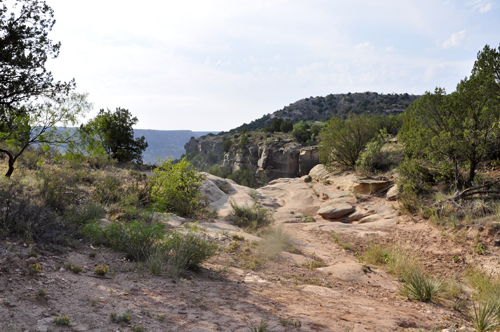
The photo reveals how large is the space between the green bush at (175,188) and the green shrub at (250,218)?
1.33 meters

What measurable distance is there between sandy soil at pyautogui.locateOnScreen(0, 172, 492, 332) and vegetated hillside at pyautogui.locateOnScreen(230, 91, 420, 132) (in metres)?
58.4

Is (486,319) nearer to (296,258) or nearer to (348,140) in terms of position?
(296,258)

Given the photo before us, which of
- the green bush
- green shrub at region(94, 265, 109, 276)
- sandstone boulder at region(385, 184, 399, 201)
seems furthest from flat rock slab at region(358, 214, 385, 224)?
green shrub at region(94, 265, 109, 276)

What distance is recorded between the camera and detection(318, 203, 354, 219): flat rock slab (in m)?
11.7

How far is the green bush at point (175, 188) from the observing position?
31.3ft

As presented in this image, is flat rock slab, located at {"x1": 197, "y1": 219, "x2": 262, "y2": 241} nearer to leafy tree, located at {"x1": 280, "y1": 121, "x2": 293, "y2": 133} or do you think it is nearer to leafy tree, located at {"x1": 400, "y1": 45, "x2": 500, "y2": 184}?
leafy tree, located at {"x1": 400, "y1": 45, "x2": 500, "y2": 184}

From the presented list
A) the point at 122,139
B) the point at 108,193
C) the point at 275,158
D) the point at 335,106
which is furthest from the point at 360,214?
the point at 335,106

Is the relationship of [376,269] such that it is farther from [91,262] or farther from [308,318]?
[91,262]

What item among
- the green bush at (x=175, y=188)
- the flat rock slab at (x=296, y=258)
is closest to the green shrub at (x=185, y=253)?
the flat rock slab at (x=296, y=258)

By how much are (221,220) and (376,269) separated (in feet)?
16.4

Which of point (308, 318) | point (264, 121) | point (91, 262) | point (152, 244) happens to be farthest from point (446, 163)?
point (264, 121)

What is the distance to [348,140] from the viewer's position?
16.8m

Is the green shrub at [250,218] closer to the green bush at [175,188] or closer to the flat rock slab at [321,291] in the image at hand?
the green bush at [175,188]

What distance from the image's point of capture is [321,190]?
15.5 meters
